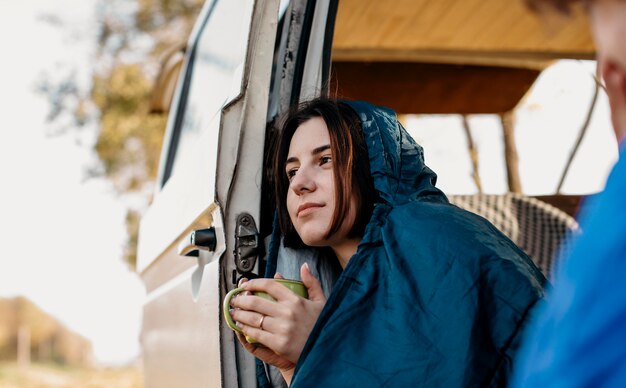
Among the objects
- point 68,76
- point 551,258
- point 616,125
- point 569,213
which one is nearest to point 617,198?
point 616,125

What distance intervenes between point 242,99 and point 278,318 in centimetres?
59

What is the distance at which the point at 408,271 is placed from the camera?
1.62m

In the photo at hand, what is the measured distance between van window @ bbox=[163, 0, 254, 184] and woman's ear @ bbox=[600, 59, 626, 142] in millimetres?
1386

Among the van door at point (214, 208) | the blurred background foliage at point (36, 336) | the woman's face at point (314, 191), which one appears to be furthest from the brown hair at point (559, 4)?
the blurred background foliage at point (36, 336)

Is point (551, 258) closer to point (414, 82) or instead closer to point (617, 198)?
point (414, 82)

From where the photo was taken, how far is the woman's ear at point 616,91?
739 millimetres

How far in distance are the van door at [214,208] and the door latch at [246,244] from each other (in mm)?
14

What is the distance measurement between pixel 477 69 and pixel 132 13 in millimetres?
10655

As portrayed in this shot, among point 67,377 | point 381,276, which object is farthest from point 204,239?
point 67,377

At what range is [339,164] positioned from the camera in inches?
74.2

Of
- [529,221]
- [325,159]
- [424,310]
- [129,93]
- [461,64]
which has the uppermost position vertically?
[129,93]

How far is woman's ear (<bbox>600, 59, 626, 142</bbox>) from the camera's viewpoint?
74 centimetres

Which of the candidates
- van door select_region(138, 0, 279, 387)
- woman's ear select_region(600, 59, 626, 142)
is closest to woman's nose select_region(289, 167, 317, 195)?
van door select_region(138, 0, 279, 387)

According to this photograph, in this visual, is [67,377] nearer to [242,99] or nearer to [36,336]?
[36,336]
